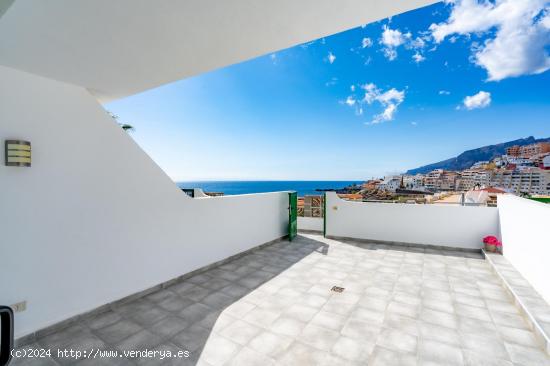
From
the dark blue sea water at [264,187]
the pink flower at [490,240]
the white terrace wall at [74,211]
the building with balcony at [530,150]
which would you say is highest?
the building with balcony at [530,150]

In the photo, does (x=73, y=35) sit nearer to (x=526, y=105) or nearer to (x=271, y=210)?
(x=271, y=210)

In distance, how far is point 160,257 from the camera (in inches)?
149

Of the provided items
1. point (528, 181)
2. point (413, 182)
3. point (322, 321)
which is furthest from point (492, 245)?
point (322, 321)

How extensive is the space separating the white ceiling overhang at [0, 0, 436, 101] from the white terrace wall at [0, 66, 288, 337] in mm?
441

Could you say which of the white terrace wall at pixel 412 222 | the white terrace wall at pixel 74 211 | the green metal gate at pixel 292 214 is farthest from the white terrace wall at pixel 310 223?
the white terrace wall at pixel 74 211

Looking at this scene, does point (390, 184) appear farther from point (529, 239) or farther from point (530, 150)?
point (530, 150)

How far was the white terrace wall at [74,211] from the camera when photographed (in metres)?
2.45

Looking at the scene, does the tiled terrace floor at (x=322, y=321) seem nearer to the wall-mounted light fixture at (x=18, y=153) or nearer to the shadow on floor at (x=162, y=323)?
the shadow on floor at (x=162, y=323)

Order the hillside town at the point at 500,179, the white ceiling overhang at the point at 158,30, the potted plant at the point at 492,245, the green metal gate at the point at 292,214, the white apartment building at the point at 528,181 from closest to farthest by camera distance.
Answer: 1. the white ceiling overhang at the point at 158,30
2. the potted plant at the point at 492,245
3. the white apartment building at the point at 528,181
4. the hillside town at the point at 500,179
5. the green metal gate at the point at 292,214

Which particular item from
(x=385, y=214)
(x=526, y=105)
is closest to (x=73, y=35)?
(x=385, y=214)

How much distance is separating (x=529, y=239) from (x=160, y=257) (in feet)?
18.9

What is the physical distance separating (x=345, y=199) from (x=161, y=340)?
567 centimetres

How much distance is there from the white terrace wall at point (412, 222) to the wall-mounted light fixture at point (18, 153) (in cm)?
628

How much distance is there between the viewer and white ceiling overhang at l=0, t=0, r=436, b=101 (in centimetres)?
170
